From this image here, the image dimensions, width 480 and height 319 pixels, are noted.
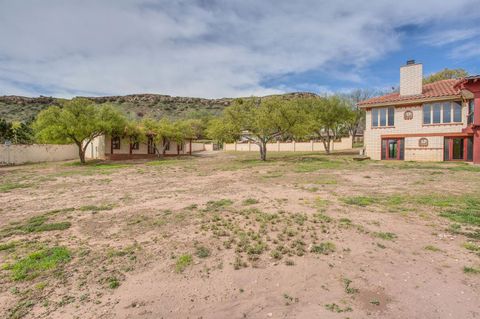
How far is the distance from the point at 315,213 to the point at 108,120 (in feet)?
78.8

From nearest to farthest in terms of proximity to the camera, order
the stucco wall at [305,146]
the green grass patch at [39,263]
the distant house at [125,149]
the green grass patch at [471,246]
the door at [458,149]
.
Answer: the green grass patch at [39,263] → the green grass patch at [471,246] → the door at [458,149] → the distant house at [125,149] → the stucco wall at [305,146]

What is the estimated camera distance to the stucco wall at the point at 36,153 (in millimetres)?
24781

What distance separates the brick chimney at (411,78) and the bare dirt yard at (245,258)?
1699 centimetres

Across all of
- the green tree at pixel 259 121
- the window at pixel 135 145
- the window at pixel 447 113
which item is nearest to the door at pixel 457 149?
the window at pixel 447 113

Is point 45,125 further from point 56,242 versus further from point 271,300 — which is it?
point 271,300

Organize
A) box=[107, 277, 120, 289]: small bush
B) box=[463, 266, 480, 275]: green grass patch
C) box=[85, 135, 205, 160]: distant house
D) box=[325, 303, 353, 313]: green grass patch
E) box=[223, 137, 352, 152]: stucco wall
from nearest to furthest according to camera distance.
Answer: box=[325, 303, 353, 313]: green grass patch → box=[107, 277, 120, 289]: small bush → box=[463, 266, 480, 275]: green grass patch → box=[85, 135, 205, 160]: distant house → box=[223, 137, 352, 152]: stucco wall

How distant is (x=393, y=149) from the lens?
23.3 m

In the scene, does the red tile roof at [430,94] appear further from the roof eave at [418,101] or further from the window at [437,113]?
the window at [437,113]

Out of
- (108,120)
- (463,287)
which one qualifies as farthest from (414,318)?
(108,120)

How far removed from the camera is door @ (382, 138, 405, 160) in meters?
22.9

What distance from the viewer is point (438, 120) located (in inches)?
837

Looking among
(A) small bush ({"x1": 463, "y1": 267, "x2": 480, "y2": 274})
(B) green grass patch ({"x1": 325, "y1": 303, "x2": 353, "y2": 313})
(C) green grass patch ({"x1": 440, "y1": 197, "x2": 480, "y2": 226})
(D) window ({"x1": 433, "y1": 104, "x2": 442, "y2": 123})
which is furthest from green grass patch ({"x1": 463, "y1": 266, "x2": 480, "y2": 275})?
(D) window ({"x1": 433, "y1": 104, "x2": 442, "y2": 123})

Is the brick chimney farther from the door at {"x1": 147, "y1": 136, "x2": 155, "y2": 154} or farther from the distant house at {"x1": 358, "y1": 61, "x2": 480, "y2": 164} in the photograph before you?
the door at {"x1": 147, "y1": 136, "x2": 155, "y2": 154}

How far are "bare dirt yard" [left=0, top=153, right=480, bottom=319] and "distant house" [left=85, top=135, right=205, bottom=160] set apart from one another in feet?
75.7
